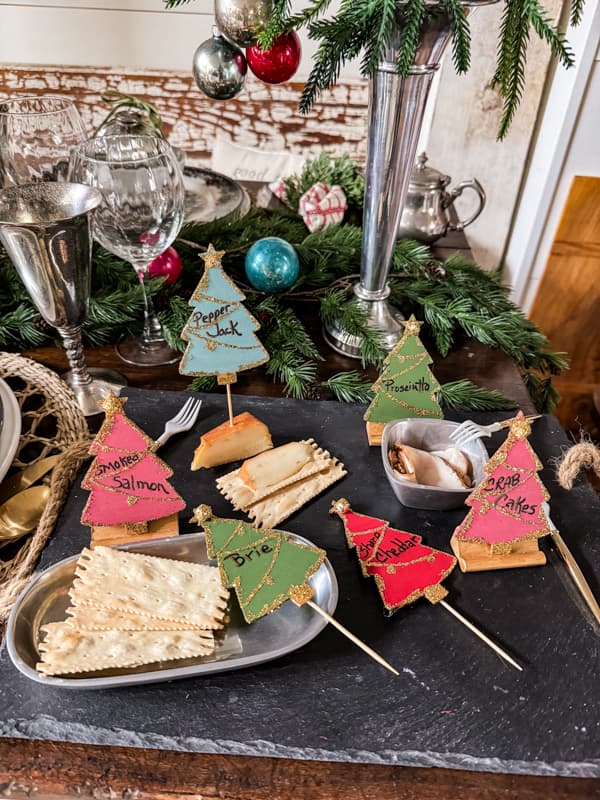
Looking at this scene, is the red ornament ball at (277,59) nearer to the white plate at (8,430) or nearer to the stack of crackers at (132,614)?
the white plate at (8,430)

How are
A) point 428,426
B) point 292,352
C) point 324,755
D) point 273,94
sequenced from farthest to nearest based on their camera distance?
point 273,94, point 292,352, point 428,426, point 324,755

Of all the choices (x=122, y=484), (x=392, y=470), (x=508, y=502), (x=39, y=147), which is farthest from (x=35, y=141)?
(x=508, y=502)

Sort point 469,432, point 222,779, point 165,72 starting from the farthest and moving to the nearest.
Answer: point 165,72, point 469,432, point 222,779

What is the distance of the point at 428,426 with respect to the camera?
0.70 m

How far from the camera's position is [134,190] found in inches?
30.5

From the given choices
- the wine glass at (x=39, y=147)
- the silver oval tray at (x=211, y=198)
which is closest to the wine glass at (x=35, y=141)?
the wine glass at (x=39, y=147)

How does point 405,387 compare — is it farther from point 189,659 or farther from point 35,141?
point 35,141

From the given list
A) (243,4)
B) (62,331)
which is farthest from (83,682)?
(243,4)

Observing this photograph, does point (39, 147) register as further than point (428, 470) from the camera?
Yes

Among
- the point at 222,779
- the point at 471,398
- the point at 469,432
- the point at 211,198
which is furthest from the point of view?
the point at 211,198

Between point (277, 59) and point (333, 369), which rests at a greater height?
point (277, 59)

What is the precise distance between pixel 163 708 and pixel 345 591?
187mm

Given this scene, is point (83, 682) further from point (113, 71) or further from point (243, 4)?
point (113, 71)

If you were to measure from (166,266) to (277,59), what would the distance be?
0.33 metres
